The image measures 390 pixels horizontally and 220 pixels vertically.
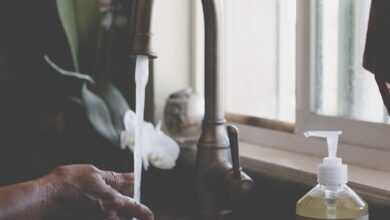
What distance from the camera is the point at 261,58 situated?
59.8 inches

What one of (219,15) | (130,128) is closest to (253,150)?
(130,128)

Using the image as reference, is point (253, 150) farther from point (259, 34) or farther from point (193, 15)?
point (193, 15)

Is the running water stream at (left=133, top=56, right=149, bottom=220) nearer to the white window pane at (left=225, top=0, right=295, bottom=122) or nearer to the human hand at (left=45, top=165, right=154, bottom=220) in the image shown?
the human hand at (left=45, top=165, right=154, bottom=220)

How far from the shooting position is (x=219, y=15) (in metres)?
1.19

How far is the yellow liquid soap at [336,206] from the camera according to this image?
988 millimetres

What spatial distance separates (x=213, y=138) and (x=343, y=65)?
→ 27 centimetres

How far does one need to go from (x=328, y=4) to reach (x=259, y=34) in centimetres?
22

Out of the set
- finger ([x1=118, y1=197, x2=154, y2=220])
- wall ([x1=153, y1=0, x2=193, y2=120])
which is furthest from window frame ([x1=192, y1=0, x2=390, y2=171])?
finger ([x1=118, y1=197, x2=154, y2=220])

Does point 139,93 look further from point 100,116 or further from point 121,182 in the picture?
point 100,116

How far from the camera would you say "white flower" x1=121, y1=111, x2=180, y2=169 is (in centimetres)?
144

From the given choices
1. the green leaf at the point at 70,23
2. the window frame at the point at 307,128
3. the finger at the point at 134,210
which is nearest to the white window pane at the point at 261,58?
the window frame at the point at 307,128

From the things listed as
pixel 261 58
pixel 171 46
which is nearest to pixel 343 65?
pixel 261 58

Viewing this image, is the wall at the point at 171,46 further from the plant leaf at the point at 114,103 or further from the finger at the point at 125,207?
the finger at the point at 125,207

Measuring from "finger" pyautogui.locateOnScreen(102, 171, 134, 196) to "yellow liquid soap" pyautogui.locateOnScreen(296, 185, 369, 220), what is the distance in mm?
320
